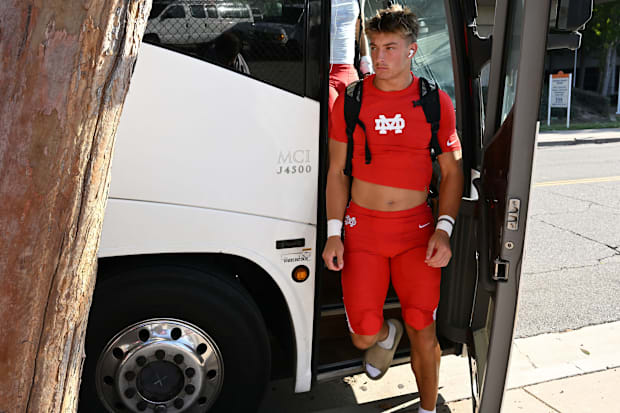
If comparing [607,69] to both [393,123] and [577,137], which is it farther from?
[393,123]

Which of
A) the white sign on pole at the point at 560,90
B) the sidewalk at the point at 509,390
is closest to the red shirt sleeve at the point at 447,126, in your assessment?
the sidewalk at the point at 509,390

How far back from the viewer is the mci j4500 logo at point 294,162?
2.74m

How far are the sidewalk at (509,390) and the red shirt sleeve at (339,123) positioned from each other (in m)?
1.53

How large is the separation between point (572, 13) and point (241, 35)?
127 cm

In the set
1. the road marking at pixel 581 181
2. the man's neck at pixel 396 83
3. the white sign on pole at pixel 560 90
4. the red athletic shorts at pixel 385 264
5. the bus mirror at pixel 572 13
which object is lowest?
the road marking at pixel 581 181

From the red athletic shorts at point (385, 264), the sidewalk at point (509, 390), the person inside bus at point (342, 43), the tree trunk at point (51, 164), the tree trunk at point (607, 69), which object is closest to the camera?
the tree trunk at point (51, 164)

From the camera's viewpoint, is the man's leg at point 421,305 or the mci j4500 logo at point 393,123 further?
the man's leg at point 421,305

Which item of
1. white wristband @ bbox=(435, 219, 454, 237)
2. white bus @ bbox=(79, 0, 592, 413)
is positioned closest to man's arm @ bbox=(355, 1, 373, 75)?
white bus @ bbox=(79, 0, 592, 413)

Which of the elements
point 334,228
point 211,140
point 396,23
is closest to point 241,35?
point 211,140

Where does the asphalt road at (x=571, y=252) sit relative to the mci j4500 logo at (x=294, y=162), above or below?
below

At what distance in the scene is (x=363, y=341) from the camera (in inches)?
121

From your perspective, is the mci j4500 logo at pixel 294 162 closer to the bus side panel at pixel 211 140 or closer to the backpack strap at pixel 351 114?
the bus side panel at pixel 211 140

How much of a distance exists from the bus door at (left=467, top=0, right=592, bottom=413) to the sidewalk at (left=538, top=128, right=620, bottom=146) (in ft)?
42.6

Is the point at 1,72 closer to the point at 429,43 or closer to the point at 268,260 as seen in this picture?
the point at 268,260
